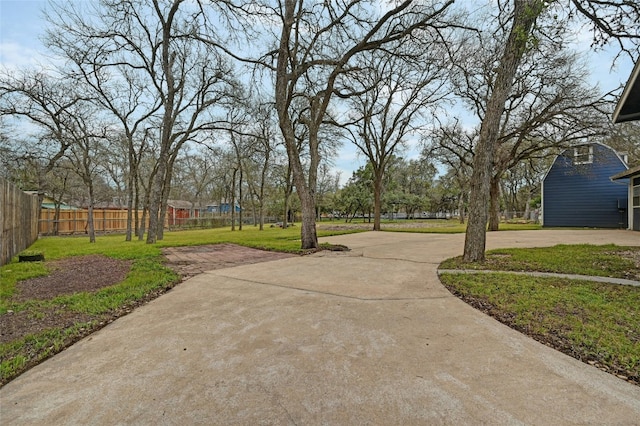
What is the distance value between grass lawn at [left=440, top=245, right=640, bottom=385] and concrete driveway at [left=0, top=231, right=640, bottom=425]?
23 centimetres

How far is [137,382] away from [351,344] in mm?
1495

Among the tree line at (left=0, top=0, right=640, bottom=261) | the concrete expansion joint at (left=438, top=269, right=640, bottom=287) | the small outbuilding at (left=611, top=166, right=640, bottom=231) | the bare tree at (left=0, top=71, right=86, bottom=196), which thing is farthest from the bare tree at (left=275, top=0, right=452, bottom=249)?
the small outbuilding at (left=611, top=166, right=640, bottom=231)

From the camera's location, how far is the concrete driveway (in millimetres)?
1567

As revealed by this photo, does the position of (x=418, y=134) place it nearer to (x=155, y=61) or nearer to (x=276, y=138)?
(x=276, y=138)

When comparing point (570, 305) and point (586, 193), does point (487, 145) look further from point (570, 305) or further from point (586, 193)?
point (586, 193)

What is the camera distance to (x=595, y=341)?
7.98 ft

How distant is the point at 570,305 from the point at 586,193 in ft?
65.4

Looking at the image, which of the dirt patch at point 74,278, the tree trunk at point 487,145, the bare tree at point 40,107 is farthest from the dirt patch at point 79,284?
the bare tree at point 40,107

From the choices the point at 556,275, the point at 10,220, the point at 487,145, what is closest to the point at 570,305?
the point at 556,275

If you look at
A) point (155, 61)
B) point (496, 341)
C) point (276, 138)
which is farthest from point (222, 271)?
point (276, 138)

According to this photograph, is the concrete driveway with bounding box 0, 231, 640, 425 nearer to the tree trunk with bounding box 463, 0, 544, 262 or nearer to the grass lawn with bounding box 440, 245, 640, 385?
the grass lawn with bounding box 440, 245, 640, 385

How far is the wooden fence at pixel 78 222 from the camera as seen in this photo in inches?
746

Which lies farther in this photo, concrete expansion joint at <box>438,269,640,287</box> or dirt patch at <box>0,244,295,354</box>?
concrete expansion joint at <box>438,269,640,287</box>

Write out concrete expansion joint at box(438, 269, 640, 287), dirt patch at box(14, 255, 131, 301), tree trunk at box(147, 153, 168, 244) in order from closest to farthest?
dirt patch at box(14, 255, 131, 301) < concrete expansion joint at box(438, 269, 640, 287) < tree trunk at box(147, 153, 168, 244)
